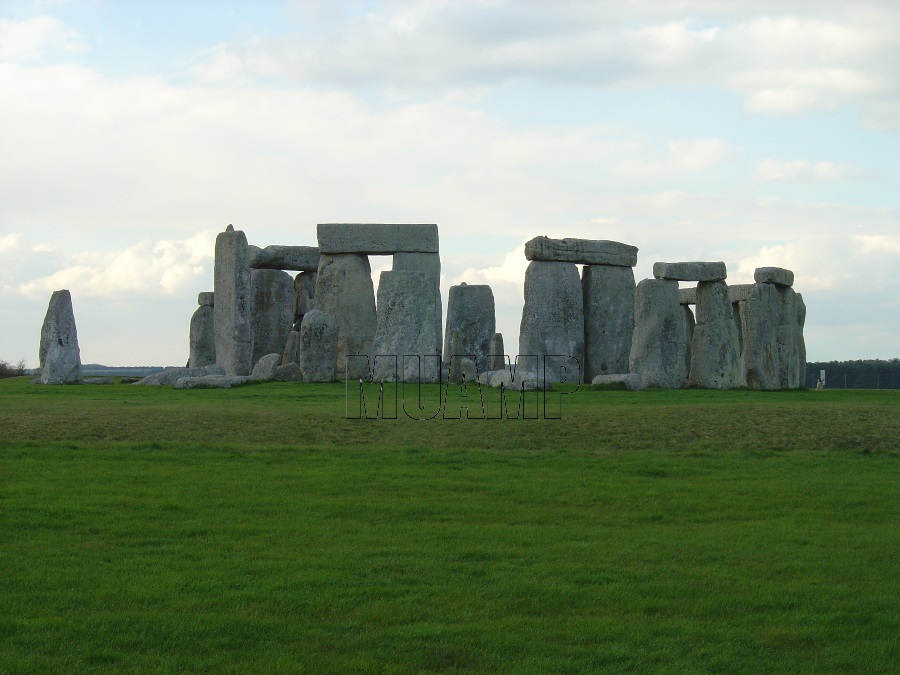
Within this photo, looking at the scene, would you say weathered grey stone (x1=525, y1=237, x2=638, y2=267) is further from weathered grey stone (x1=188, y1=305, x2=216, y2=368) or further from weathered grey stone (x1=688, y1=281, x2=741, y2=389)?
weathered grey stone (x1=188, y1=305, x2=216, y2=368)

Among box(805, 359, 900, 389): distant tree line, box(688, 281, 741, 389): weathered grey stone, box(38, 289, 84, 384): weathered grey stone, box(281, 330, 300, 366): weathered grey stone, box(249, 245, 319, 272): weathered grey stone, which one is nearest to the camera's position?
box(38, 289, 84, 384): weathered grey stone

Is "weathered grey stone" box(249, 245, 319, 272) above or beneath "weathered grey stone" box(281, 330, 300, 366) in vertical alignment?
above

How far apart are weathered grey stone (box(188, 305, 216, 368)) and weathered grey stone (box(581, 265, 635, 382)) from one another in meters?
9.58

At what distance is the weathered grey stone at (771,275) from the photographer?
25.1 metres

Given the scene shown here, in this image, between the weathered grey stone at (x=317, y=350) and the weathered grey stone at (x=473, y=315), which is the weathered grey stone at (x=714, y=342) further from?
the weathered grey stone at (x=317, y=350)

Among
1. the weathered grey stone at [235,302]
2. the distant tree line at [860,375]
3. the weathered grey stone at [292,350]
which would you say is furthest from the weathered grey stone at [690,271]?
the distant tree line at [860,375]

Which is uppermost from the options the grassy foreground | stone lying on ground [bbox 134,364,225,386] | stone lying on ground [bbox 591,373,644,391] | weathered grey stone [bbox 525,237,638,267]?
weathered grey stone [bbox 525,237,638,267]

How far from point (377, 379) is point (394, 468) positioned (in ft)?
40.9

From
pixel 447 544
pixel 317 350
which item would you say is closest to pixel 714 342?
pixel 317 350

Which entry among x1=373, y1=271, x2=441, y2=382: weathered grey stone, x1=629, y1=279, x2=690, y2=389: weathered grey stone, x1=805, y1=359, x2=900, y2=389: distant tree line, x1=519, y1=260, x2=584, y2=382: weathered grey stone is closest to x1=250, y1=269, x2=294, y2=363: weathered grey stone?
x1=373, y1=271, x2=441, y2=382: weathered grey stone

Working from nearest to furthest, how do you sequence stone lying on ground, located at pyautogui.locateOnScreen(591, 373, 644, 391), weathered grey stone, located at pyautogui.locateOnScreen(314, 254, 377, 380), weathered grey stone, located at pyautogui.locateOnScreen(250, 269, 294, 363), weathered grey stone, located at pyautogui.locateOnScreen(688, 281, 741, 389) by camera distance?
stone lying on ground, located at pyautogui.locateOnScreen(591, 373, 644, 391) < weathered grey stone, located at pyautogui.locateOnScreen(688, 281, 741, 389) < weathered grey stone, located at pyautogui.locateOnScreen(314, 254, 377, 380) < weathered grey stone, located at pyautogui.locateOnScreen(250, 269, 294, 363)

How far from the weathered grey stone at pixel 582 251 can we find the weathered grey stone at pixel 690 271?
213cm

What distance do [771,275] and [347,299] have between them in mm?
8924

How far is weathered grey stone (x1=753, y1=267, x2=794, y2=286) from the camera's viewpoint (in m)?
25.1
